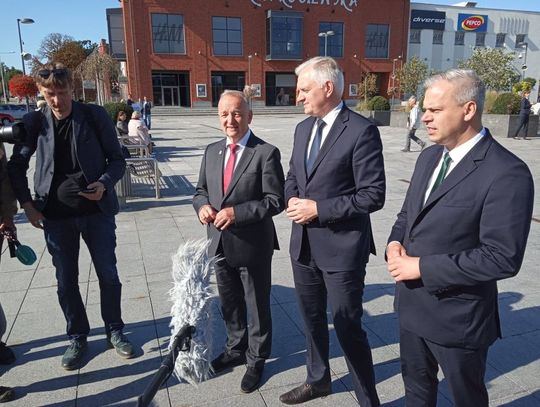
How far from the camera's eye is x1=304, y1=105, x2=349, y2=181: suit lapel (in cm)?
234

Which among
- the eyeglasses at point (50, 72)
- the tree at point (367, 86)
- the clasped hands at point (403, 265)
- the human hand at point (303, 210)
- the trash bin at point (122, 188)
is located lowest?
the trash bin at point (122, 188)

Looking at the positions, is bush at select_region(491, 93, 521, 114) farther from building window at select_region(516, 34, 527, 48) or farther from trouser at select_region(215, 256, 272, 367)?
building window at select_region(516, 34, 527, 48)

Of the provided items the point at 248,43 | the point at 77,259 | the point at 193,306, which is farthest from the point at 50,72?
the point at 248,43

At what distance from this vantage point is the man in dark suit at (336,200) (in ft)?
7.45

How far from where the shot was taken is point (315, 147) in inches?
97.0

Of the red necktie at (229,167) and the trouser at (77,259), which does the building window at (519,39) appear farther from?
the trouser at (77,259)

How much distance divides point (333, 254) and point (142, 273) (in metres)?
3.00

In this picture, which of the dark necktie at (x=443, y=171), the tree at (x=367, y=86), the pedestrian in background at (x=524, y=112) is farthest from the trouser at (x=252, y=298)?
the tree at (x=367, y=86)

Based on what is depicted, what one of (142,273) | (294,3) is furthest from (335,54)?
(142,273)

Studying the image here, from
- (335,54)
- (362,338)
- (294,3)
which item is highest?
(294,3)

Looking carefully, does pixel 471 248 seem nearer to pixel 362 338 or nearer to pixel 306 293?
pixel 362 338

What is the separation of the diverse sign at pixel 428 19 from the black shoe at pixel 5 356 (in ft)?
187

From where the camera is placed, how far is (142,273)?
187 inches

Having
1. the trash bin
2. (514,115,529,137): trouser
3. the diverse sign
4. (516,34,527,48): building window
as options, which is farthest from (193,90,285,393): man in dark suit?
(516,34,527,48): building window
